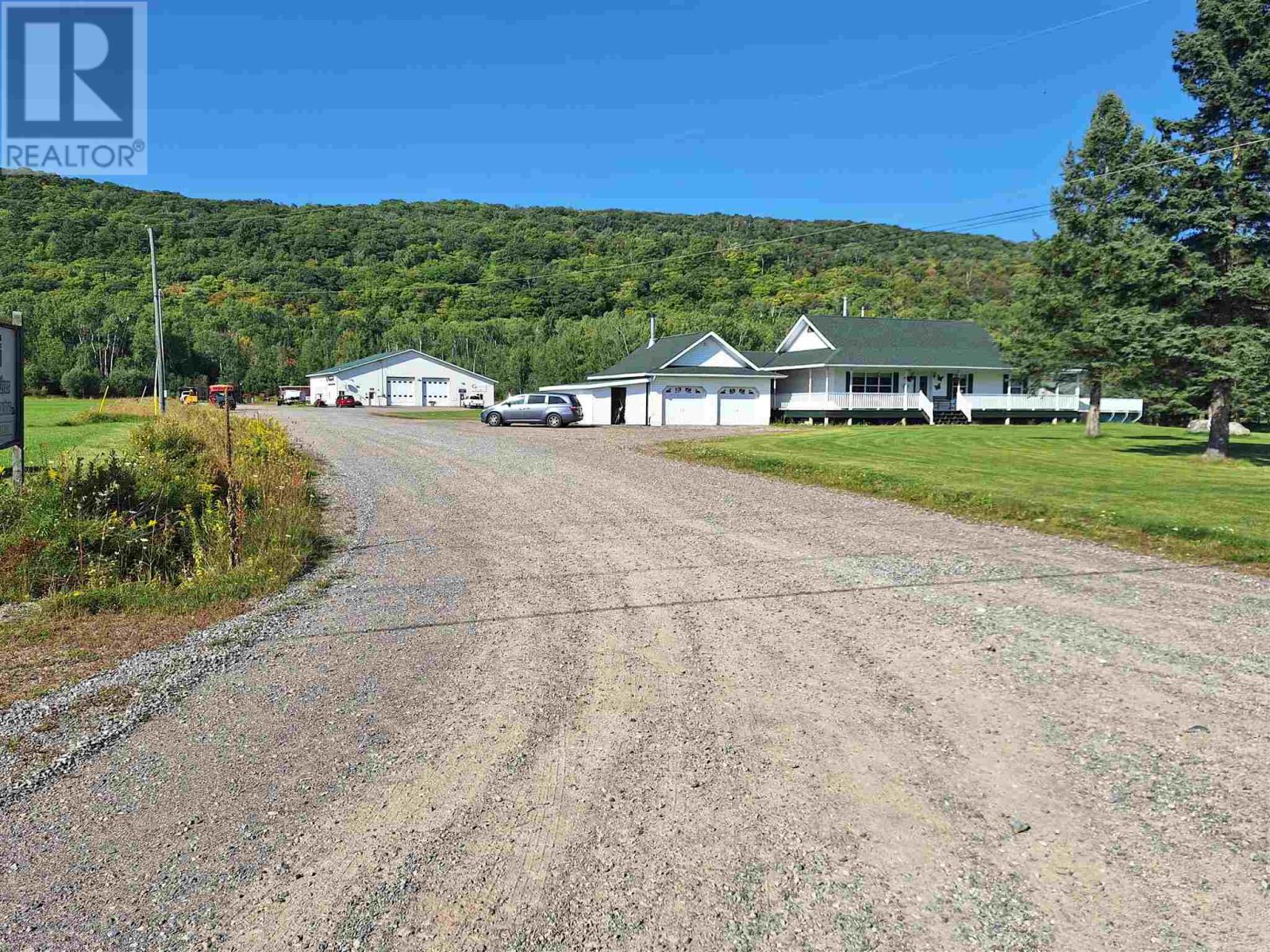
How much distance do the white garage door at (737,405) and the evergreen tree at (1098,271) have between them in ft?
45.3

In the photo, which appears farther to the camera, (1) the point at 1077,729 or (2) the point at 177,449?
(2) the point at 177,449

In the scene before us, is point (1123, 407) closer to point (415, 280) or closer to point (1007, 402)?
point (1007, 402)

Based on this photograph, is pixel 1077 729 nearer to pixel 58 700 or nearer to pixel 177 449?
pixel 58 700

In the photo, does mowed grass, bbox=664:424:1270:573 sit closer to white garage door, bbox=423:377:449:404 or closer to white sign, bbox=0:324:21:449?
white sign, bbox=0:324:21:449

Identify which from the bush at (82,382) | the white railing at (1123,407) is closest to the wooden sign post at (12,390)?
the white railing at (1123,407)

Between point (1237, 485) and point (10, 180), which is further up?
point (10, 180)

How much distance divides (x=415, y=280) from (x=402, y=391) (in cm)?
1839

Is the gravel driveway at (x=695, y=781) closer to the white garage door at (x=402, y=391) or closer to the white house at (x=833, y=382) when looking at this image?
the white house at (x=833, y=382)

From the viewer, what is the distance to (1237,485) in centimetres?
1575

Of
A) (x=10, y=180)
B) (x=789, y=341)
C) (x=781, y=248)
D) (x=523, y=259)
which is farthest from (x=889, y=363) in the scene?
(x=10, y=180)

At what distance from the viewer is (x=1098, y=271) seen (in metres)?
27.5

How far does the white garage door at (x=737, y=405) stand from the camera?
42.9 metres

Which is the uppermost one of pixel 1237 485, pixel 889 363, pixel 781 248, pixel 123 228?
pixel 123 228

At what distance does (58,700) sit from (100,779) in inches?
54.1
